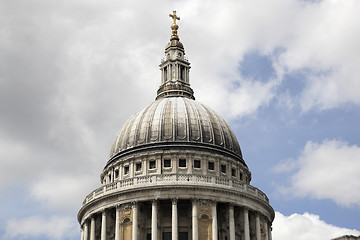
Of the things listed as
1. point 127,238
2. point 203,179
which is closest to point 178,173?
point 203,179

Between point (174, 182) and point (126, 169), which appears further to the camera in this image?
point (126, 169)

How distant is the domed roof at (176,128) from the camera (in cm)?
8569

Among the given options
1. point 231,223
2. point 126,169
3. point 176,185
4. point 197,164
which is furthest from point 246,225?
point 126,169

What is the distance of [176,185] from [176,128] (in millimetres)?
10261

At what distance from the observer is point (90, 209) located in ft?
274

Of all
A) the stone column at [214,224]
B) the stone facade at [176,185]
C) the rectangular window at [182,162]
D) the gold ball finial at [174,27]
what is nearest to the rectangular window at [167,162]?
the stone facade at [176,185]

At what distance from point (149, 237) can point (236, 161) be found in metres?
15.9

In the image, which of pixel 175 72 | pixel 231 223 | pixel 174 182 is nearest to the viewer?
pixel 174 182

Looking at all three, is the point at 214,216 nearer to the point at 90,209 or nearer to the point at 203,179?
the point at 203,179

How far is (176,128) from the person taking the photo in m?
86.1

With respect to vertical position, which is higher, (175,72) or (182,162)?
(175,72)

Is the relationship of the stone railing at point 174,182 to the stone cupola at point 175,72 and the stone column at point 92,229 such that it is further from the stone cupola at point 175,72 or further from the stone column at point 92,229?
the stone cupola at point 175,72

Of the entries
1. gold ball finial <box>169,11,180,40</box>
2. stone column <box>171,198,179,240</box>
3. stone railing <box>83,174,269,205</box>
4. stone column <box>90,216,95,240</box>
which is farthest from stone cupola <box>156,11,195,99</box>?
stone column <box>171,198,179,240</box>

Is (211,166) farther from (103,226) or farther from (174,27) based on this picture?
(174,27)
